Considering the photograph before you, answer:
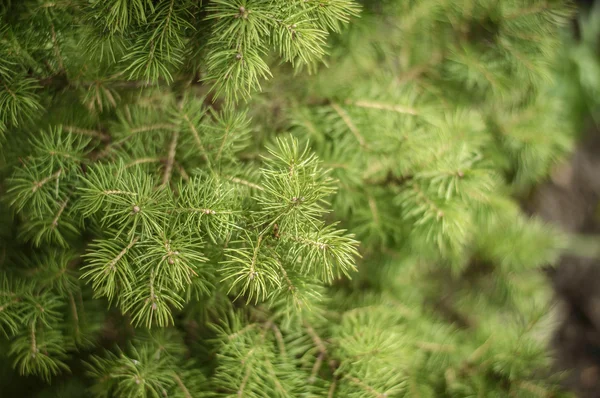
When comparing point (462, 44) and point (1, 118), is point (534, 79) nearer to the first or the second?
point (462, 44)

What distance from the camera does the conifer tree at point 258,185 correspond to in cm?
58

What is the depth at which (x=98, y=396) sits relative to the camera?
0.67 metres

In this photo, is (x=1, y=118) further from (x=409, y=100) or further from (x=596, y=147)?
(x=596, y=147)

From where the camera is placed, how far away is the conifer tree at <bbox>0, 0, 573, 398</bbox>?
1.89 feet

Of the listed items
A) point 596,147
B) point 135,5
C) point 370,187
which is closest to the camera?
point 135,5

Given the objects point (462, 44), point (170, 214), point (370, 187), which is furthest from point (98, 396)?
point (462, 44)

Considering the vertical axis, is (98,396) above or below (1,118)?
below

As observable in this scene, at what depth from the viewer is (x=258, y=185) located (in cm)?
65

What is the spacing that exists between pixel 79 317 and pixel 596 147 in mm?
1597

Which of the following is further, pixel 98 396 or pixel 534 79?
pixel 534 79

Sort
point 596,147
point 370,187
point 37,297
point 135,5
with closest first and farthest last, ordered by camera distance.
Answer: point 135,5 → point 37,297 → point 370,187 → point 596,147

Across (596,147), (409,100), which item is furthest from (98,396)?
(596,147)

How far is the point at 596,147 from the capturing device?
1.54 meters

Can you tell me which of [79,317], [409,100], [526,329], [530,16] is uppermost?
[530,16]
